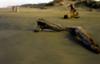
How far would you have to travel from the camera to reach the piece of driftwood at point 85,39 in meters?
6.64

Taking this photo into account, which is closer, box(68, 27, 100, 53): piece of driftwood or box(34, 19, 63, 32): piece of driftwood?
box(68, 27, 100, 53): piece of driftwood

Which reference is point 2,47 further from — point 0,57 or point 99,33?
point 99,33

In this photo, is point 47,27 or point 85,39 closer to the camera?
point 85,39

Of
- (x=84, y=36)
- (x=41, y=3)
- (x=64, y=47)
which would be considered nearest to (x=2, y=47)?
(x=64, y=47)

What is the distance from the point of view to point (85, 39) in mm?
7066

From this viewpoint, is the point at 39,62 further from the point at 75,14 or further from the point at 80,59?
the point at 75,14

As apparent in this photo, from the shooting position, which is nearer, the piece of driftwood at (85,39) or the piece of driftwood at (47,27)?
the piece of driftwood at (85,39)

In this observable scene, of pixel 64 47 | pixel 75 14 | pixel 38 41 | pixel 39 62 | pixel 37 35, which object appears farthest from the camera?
pixel 75 14

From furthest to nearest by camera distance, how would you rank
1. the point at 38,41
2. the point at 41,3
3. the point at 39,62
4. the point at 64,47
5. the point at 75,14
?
1. the point at 41,3
2. the point at 75,14
3. the point at 38,41
4. the point at 64,47
5. the point at 39,62

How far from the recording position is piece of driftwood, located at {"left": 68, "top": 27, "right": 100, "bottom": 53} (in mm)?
6645

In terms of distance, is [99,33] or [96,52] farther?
[99,33]

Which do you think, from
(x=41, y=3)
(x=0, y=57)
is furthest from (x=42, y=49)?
(x=41, y=3)

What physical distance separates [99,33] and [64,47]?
4.99 feet

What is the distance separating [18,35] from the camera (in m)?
8.05
